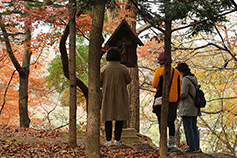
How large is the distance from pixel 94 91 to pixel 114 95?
88cm

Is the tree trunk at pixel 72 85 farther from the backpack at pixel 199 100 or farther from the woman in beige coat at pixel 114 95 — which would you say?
the backpack at pixel 199 100

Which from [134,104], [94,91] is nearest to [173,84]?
[94,91]

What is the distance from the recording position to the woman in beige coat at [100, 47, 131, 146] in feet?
13.7

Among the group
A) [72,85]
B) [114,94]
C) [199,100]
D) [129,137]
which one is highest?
[72,85]

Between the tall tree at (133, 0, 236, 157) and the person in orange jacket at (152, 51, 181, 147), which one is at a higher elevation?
the tall tree at (133, 0, 236, 157)

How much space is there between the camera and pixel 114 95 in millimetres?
4203

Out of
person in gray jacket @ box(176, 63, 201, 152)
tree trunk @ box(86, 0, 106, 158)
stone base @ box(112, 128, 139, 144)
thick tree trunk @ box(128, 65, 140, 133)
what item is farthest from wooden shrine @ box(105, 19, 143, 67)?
thick tree trunk @ box(128, 65, 140, 133)

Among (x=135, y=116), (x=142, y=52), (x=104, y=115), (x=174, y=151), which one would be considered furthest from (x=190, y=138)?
(x=142, y=52)

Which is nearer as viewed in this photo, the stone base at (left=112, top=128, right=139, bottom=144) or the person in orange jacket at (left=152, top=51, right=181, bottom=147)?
the person in orange jacket at (left=152, top=51, right=181, bottom=147)

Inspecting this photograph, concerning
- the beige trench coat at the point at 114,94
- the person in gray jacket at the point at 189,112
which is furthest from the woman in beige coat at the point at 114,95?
the person in gray jacket at the point at 189,112

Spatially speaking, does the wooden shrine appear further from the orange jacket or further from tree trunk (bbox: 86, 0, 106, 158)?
tree trunk (bbox: 86, 0, 106, 158)

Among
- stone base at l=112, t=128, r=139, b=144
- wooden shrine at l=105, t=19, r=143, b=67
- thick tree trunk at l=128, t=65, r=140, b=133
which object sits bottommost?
stone base at l=112, t=128, r=139, b=144

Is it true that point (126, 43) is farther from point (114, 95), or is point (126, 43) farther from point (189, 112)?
point (189, 112)

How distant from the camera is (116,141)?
13.9 ft
